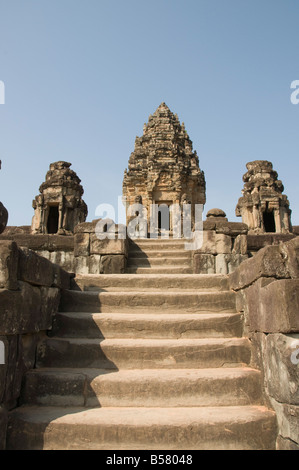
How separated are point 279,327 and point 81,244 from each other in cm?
437

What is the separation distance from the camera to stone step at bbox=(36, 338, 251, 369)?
9.96 feet

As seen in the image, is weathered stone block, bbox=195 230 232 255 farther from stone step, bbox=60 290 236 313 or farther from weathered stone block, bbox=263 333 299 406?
weathered stone block, bbox=263 333 299 406

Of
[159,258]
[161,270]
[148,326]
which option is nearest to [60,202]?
[159,258]

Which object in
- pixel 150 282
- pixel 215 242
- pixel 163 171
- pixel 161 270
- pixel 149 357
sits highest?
pixel 163 171

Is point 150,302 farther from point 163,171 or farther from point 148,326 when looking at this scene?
point 163,171

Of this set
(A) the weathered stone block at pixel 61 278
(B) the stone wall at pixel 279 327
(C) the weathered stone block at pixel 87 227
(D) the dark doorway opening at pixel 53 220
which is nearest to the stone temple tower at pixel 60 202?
(D) the dark doorway opening at pixel 53 220

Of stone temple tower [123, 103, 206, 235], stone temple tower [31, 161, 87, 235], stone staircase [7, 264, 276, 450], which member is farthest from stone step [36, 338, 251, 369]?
stone temple tower [123, 103, 206, 235]

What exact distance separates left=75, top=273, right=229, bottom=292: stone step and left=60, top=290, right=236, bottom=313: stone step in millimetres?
448

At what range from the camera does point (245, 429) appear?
7.80ft

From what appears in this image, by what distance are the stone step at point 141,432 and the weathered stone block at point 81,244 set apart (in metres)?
3.85

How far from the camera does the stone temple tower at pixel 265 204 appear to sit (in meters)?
15.5

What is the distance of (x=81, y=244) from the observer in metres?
6.19

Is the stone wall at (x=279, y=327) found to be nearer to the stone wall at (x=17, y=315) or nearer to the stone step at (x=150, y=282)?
the stone step at (x=150, y=282)

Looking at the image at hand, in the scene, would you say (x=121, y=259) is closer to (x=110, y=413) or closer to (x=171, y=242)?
(x=171, y=242)
